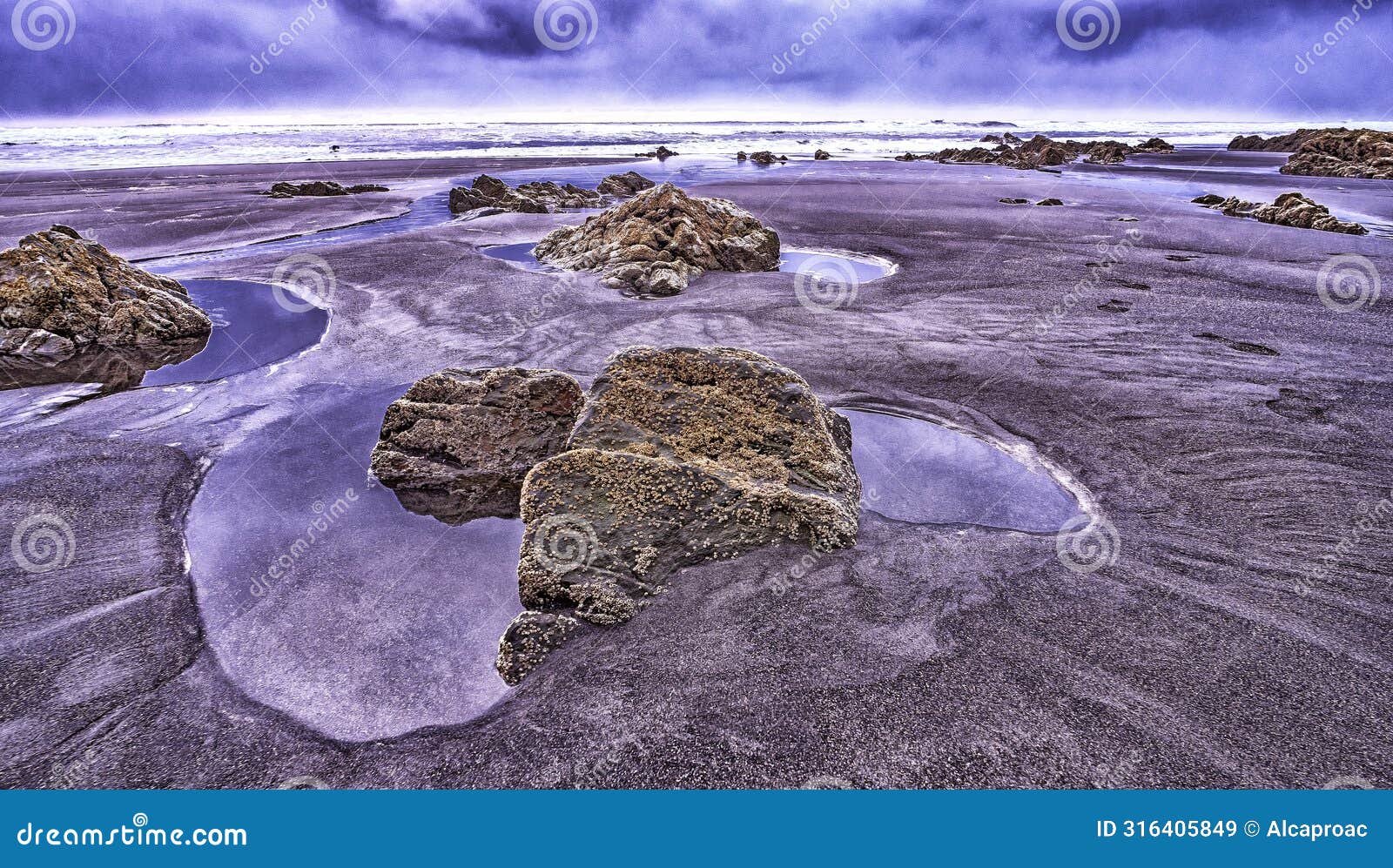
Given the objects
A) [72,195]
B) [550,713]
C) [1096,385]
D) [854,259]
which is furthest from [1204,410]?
[72,195]

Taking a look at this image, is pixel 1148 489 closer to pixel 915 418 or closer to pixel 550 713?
pixel 915 418

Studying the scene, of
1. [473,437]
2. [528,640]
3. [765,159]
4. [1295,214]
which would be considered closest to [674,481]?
[528,640]

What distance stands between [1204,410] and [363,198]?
23.9 meters

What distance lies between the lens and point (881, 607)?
337cm

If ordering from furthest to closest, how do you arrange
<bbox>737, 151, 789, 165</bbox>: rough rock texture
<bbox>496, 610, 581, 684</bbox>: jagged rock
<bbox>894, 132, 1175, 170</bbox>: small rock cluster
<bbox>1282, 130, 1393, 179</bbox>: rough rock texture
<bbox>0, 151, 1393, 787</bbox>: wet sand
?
<bbox>737, 151, 789, 165</bbox>: rough rock texture < <bbox>894, 132, 1175, 170</bbox>: small rock cluster < <bbox>1282, 130, 1393, 179</bbox>: rough rock texture < <bbox>496, 610, 581, 684</bbox>: jagged rock < <bbox>0, 151, 1393, 787</bbox>: wet sand

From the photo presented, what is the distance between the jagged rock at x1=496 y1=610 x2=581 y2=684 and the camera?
9.89 ft

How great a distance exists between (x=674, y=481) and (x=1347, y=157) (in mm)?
39327

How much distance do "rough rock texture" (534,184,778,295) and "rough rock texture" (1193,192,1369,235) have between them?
1235 cm

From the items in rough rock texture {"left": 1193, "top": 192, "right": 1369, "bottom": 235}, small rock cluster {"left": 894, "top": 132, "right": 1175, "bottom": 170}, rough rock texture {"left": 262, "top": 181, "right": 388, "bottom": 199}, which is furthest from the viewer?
small rock cluster {"left": 894, "top": 132, "right": 1175, "bottom": 170}

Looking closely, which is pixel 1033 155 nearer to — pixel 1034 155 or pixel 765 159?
pixel 1034 155

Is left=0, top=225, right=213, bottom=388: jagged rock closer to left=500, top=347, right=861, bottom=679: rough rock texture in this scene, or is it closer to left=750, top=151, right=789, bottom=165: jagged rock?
left=500, top=347, right=861, bottom=679: rough rock texture

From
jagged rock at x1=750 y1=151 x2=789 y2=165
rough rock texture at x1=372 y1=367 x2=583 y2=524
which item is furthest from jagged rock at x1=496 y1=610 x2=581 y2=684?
jagged rock at x1=750 y1=151 x2=789 y2=165

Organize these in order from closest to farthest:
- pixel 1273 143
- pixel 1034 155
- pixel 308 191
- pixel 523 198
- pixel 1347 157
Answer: pixel 523 198 < pixel 308 191 < pixel 1347 157 < pixel 1034 155 < pixel 1273 143

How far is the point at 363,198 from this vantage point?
70.9 feet
